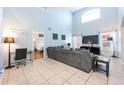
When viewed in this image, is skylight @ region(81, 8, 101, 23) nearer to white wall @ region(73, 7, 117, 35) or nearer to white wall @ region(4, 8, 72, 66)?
white wall @ region(73, 7, 117, 35)

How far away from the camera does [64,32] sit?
8.15 metres

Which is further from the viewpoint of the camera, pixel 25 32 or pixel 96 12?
pixel 96 12

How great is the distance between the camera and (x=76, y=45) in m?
9.30

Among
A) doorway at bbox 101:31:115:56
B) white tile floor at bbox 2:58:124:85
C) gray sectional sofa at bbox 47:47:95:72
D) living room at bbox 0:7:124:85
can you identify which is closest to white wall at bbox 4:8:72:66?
living room at bbox 0:7:124:85

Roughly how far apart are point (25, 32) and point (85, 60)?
3900 millimetres

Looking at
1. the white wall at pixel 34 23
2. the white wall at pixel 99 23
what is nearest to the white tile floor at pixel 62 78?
the white wall at pixel 34 23

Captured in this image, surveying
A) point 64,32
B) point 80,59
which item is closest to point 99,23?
point 64,32

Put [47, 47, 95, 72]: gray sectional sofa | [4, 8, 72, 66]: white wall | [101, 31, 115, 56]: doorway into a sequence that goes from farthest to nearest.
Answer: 1. [101, 31, 115, 56]: doorway
2. [4, 8, 72, 66]: white wall
3. [47, 47, 95, 72]: gray sectional sofa

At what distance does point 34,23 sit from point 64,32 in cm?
357

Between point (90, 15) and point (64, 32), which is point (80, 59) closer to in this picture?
point (64, 32)

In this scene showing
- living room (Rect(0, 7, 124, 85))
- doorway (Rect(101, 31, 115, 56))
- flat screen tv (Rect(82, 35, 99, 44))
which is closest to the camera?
living room (Rect(0, 7, 124, 85))

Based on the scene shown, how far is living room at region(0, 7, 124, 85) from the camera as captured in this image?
3.53 metres

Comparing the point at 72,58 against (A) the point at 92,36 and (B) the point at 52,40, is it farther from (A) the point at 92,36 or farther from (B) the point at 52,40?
(A) the point at 92,36
